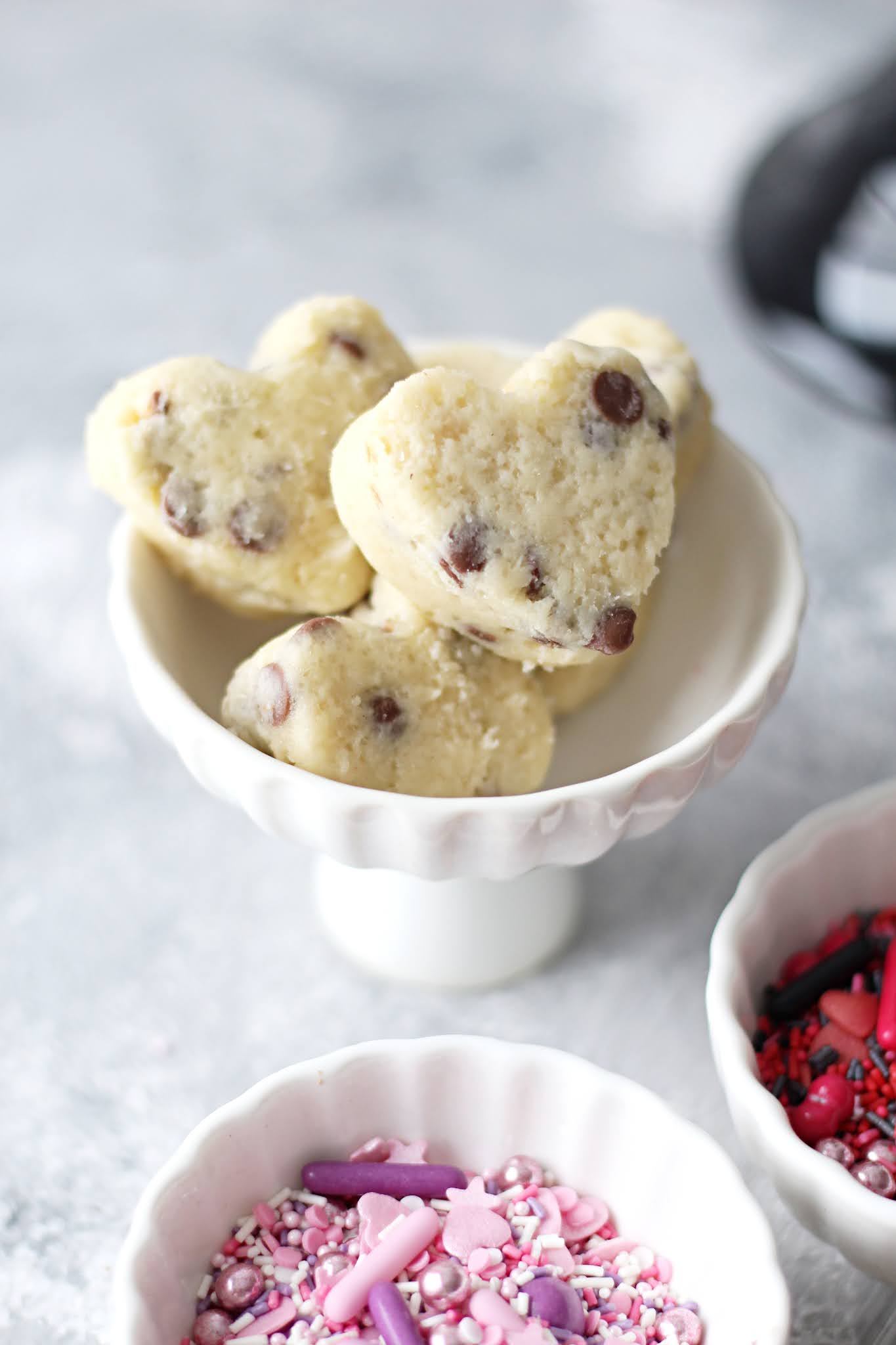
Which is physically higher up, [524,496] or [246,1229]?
[524,496]

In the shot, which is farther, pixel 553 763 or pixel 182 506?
pixel 553 763

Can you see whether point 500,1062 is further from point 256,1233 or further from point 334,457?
point 334,457

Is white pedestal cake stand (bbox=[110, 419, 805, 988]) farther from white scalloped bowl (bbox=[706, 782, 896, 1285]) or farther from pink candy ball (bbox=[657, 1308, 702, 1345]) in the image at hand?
pink candy ball (bbox=[657, 1308, 702, 1345])

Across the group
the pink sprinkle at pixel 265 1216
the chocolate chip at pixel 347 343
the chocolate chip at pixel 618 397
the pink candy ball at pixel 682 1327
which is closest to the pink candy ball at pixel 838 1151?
the pink candy ball at pixel 682 1327

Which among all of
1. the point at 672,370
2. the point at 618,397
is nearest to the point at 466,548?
the point at 618,397

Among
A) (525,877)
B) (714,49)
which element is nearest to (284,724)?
(525,877)

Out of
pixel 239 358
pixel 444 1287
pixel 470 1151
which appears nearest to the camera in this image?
pixel 444 1287

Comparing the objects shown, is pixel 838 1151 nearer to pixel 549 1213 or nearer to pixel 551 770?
pixel 549 1213
